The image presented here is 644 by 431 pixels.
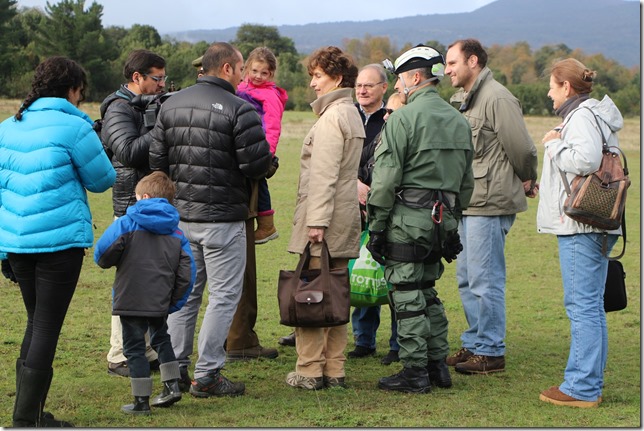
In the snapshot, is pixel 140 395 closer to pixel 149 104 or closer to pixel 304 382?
pixel 304 382

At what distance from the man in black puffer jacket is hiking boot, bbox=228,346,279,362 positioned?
1043 mm

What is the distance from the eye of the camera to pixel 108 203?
55.3 feet

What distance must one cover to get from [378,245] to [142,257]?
5.40 ft

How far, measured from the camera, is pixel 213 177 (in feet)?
18.7

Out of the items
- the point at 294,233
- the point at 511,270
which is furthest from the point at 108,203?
the point at 294,233

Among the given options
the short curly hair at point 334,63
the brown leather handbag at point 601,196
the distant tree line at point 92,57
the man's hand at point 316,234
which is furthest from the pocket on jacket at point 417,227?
the distant tree line at point 92,57

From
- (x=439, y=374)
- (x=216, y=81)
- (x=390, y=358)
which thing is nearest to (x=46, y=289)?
(x=216, y=81)

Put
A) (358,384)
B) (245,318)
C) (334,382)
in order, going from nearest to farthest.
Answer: (334,382) → (358,384) → (245,318)

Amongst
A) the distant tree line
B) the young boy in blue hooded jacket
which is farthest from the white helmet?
the distant tree line

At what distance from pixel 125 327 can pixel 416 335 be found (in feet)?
6.43

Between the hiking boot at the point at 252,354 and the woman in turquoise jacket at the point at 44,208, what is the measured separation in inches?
81.2

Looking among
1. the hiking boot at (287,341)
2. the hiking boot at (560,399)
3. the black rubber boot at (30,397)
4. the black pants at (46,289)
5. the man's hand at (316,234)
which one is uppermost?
the man's hand at (316,234)

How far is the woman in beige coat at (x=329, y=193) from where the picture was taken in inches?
237

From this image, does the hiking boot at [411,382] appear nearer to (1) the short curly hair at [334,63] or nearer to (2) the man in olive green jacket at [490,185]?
(2) the man in olive green jacket at [490,185]
